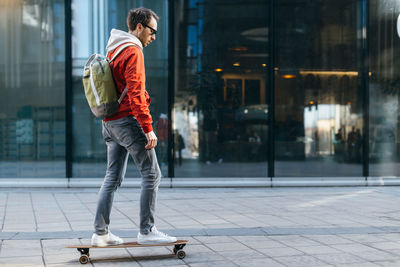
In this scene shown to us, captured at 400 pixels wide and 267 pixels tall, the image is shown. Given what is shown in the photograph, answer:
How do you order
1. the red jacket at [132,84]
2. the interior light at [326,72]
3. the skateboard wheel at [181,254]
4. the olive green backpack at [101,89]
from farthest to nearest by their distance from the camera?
1. the interior light at [326,72]
2. the skateboard wheel at [181,254]
3. the olive green backpack at [101,89]
4. the red jacket at [132,84]

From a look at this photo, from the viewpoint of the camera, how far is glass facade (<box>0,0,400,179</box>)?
1023cm

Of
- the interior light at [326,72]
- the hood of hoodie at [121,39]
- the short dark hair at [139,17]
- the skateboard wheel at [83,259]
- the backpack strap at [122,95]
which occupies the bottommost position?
the skateboard wheel at [83,259]

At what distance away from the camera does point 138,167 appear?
14.4ft

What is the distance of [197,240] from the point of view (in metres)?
5.15

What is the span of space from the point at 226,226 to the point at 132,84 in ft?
8.02

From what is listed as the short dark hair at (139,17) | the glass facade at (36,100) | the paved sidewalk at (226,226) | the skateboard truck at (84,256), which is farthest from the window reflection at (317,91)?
the skateboard truck at (84,256)

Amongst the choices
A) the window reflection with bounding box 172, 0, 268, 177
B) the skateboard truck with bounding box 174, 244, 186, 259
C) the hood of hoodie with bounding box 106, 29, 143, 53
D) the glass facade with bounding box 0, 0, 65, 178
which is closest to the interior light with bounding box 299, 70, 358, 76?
the window reflection with bounding box 172, 0, 268, 177

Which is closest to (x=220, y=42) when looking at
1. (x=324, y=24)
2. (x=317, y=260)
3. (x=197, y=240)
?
(x=324, y=24)

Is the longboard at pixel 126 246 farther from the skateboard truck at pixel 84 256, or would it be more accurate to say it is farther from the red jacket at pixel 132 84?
the red jacket at pixel 132 84

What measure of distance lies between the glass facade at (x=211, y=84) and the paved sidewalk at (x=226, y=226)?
0.98 m

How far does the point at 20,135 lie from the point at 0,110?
0.62 metres

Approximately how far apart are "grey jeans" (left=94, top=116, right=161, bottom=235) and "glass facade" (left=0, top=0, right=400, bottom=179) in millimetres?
5848

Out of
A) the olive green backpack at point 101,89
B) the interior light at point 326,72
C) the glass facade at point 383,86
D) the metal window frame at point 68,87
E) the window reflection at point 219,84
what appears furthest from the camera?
the glass facade at point 383,86

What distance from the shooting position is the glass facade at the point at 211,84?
403 inches
